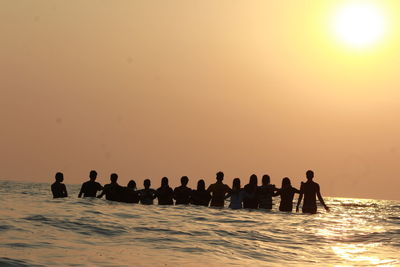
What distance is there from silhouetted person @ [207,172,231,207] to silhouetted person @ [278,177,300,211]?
1.99 metres

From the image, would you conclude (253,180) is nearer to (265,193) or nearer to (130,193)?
(265,193)

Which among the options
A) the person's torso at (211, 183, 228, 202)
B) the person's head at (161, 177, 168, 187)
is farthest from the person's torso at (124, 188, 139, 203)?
the person's torso at (211, 183, 228, 202)

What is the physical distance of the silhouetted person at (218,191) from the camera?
22547mm

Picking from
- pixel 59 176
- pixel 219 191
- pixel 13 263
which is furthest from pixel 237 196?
pixel 13 263

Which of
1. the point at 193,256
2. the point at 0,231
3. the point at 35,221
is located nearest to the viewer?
the point at 193,256

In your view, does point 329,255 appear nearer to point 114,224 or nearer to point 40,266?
point 114,224

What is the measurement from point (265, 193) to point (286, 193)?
805mm

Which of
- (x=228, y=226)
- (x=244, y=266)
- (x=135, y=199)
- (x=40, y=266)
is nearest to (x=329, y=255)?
(x=244, y=266)

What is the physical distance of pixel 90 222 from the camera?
14344 mm

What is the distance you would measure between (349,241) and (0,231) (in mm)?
7933

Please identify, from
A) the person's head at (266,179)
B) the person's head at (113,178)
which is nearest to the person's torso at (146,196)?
the person's head at (113,178)

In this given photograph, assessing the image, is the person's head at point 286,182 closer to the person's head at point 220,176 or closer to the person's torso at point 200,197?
the person's head at point 220,176

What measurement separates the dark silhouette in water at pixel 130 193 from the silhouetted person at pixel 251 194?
12.5 ft

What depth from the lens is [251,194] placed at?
2219 cm
